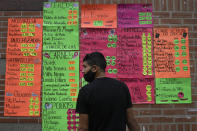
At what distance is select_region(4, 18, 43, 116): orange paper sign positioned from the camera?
A: 11.7 ft

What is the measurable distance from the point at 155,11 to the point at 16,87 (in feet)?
9.68

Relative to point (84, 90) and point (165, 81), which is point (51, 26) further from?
point (165, 81)

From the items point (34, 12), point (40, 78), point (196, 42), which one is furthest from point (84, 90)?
point (196, 42)

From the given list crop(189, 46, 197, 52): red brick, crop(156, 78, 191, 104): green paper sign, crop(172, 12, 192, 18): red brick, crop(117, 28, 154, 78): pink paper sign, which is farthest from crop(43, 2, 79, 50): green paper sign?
crop(189, 46, 197, 52): red brick

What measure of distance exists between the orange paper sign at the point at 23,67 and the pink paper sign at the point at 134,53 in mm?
1507

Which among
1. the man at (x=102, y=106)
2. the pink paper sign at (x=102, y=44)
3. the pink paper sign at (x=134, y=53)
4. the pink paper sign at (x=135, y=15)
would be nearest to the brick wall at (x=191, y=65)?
the pink paper sign at (x=135, y=15)

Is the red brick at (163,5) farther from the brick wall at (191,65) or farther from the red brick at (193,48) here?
the red brick at (193,48)

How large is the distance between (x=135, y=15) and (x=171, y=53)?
980 mm

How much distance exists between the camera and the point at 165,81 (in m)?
3.65

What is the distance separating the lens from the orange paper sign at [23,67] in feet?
11.7

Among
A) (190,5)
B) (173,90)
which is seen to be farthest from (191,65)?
(190,5)

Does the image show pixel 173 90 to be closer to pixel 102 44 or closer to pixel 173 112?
pixel 173 112

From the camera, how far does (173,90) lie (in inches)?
143

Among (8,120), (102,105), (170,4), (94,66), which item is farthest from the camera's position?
(170,4)
